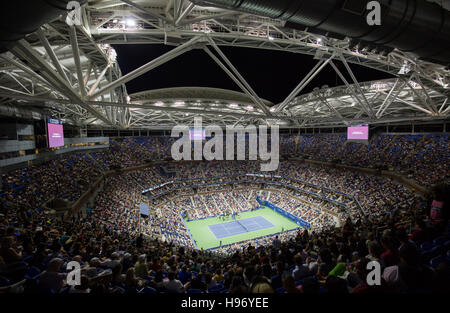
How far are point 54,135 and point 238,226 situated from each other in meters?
24.3

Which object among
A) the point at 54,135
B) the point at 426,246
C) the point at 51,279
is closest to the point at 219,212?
the point at 54,135

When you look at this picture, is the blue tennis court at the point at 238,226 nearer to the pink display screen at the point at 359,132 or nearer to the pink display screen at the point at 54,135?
the pink display screen at the point at 359,132

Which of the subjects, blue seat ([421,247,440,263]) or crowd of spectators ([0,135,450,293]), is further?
blue seat ([421,247,440,263])

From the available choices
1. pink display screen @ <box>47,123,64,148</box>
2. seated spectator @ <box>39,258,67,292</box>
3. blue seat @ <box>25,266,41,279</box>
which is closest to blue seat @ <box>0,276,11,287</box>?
seated spectator @ <box>39,258,67,292</box>

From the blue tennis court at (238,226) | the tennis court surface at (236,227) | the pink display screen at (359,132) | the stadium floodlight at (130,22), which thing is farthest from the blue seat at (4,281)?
the pink display screen at (359,132)

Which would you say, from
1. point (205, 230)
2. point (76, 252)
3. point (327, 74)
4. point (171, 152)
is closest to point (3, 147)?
point (76, 252)

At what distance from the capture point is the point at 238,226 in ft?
94.4

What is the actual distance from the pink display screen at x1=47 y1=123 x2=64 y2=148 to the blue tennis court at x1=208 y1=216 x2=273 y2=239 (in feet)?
67.5

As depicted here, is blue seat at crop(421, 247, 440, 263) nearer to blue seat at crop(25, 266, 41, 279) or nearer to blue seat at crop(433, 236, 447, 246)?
blue seat at crop(433, 236, 447, 246)

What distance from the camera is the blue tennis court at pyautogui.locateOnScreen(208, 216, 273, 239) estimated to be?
26750 millimetres

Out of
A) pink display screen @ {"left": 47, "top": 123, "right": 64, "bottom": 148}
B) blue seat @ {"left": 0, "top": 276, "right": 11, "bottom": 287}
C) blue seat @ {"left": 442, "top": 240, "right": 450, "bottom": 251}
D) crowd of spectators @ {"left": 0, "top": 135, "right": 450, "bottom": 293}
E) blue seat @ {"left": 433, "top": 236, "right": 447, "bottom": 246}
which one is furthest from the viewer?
pink display screen @ {"left": 47, "top": 123, "right": 64, "bottom": 148}

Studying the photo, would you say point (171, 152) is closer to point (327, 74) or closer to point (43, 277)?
point (327, 74)

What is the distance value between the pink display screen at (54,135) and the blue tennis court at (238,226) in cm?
2058
